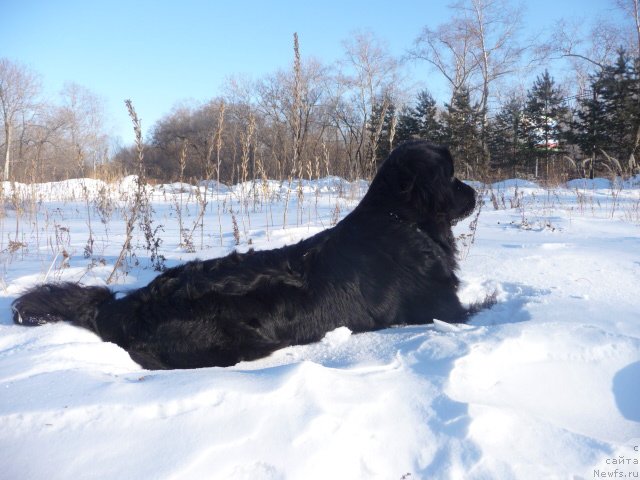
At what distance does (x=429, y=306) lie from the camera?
265 cm

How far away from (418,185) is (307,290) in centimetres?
107

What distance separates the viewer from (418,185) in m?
2.83

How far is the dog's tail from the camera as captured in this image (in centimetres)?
212

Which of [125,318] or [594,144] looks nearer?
[125,318]

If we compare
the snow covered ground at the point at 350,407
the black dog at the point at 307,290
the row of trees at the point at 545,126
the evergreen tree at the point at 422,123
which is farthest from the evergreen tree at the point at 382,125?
the evergreen tree at the point at 422,123

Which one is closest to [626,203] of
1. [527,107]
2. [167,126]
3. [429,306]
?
[429,306]

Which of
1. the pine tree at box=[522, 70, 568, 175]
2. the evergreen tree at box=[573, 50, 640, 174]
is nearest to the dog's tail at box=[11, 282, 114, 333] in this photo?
the evergreen tree at box=[573, 50, 640, 174]

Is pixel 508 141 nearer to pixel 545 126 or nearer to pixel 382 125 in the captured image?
pixel 545 126

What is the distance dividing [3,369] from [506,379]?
187 centimetres

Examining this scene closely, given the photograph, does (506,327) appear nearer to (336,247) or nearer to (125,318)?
(336,247)

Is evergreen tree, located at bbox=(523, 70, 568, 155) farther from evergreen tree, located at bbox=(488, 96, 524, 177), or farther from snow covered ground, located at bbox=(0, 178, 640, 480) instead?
snow covered ground, located at bbox=(0, 178, 640, 480)

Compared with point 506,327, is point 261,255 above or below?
above

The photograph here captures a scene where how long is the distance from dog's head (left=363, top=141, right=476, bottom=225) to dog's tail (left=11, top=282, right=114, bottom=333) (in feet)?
5.76

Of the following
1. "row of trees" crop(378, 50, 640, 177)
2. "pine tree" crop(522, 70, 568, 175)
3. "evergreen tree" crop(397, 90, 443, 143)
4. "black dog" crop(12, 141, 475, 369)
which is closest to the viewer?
"black dog" crop(12, 141, 475, 369)
